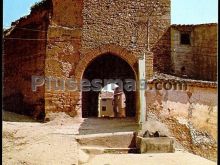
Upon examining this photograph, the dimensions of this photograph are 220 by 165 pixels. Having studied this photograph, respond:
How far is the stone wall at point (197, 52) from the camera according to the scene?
16.5 m

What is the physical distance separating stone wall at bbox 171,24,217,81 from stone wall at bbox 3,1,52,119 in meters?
6.00

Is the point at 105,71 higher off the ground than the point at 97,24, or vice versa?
the point at 97,24

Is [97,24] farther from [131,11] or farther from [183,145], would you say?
[183,145]

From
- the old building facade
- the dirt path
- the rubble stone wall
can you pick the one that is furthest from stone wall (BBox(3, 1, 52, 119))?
the dirt path

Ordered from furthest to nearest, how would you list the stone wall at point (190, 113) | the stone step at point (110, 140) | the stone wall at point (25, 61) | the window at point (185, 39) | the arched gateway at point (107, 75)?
the arched gateway at point (107, 75) → the window at point (185, 39) → the stone wall at point (25, 61) → the stone wall at point (190, 113) → the stone step at point (110, 140)

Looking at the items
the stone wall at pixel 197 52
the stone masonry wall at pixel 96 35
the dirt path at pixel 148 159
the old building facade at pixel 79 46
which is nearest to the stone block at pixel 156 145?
the dirt path at pixel 148 159

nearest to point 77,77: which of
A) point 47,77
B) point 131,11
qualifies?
point 47,77

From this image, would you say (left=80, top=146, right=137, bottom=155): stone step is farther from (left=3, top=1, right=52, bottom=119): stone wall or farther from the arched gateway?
the arched gateway

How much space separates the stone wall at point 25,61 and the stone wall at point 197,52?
6003mm

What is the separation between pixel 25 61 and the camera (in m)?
15.6

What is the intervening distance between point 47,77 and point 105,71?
5.83 m

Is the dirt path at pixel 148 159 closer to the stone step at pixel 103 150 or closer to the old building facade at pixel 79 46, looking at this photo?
the stone step at pixel 103 150

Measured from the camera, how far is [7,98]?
54.2 ft

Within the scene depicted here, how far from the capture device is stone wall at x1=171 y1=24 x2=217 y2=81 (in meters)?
16.5
